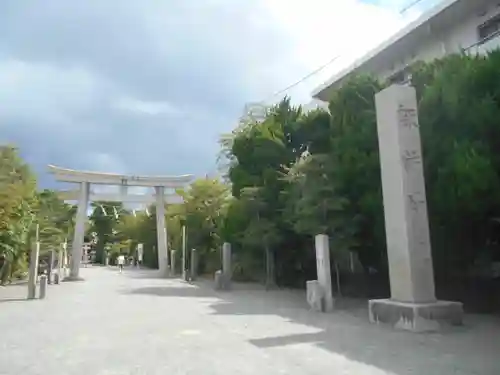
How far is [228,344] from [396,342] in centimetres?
242

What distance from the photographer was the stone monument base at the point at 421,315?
27.6 ft

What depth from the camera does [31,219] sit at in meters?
21.4

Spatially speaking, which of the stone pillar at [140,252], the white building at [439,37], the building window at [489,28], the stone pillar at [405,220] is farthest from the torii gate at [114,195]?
the stone pillar at [405,220]

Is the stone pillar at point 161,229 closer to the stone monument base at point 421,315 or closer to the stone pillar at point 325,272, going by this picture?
the stone pillar at point 325,272

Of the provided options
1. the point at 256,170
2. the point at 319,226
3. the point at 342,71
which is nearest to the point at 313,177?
the point at 319,226

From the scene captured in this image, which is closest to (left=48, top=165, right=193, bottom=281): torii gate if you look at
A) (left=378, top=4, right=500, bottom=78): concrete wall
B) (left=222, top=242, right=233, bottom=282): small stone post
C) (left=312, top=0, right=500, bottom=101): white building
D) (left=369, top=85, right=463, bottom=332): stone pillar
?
(left=222, top=242, right=233, bottom=282): small stone post

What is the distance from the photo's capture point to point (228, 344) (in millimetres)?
7367

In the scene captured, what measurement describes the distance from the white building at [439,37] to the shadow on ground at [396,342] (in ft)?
26.8

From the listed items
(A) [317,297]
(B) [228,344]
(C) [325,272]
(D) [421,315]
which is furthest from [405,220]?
(B) [228,344]

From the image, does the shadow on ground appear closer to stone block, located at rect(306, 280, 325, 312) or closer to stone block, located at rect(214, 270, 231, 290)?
stone block, located at rect(306, 280, 325, 312)

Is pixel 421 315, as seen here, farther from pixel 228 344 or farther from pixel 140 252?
pixel 140 252

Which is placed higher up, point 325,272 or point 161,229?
point 161,229

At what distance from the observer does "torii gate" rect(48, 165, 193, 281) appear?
29453 millimetres

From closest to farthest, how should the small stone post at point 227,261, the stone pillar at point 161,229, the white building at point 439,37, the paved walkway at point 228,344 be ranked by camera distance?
the paved walkway at point 228,344 → the white building at point 439,37 → the small stone post at point 227,261 → the stone pillar at point 161,229
